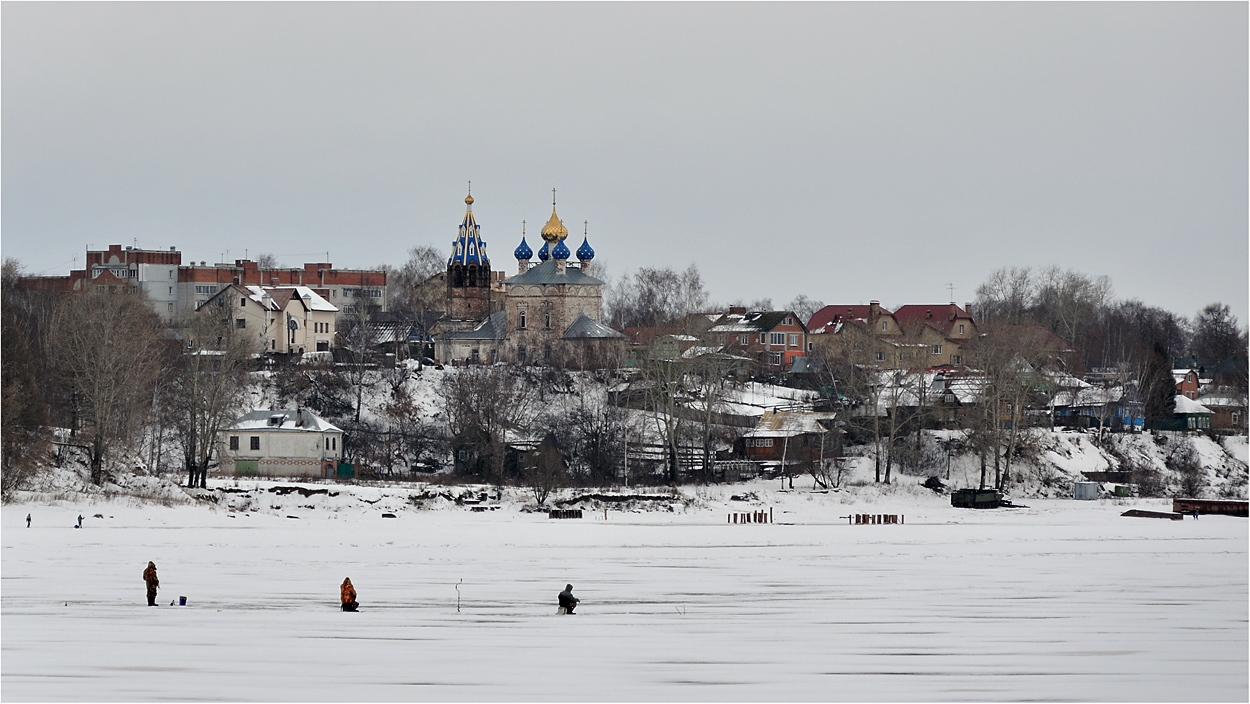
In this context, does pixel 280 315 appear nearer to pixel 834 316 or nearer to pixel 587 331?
pixel 587 331

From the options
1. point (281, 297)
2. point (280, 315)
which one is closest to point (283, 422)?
point (280, 315)

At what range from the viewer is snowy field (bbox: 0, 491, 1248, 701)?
18.1 metres

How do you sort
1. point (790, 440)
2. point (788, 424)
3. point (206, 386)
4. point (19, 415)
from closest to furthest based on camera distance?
1. point (19, 415)
2. point (206, 386)
3. point (790, 440)
4. point (788, 424)

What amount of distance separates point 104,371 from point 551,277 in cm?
3468

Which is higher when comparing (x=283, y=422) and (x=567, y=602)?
(x=283, y=422)

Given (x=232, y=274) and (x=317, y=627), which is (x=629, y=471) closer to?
(x=317, y=627)

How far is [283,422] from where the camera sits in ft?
193

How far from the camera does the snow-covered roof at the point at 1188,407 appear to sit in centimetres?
7100

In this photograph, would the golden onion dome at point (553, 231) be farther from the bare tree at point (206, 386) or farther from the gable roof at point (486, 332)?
the bare tree at point (206, 386)

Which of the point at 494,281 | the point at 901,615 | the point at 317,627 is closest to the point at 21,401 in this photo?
the point at 317,627

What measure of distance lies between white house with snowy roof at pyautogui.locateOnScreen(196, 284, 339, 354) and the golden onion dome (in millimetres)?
13065

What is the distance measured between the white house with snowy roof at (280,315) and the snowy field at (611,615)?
45640mm

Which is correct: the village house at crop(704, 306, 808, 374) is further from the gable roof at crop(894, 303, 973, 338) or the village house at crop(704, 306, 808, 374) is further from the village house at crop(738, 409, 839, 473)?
the village house at crop(738, 409, 839, 473)

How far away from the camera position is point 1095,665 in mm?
19484
